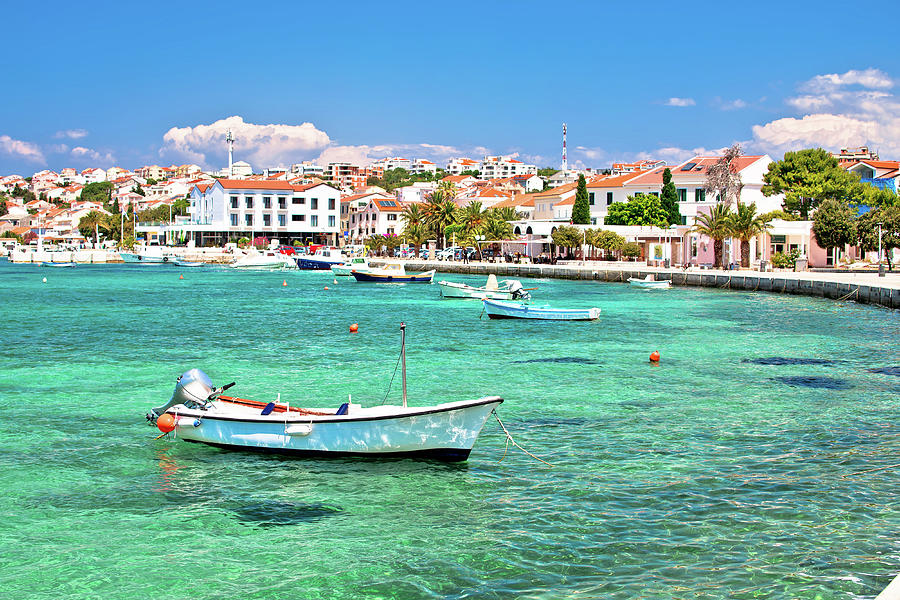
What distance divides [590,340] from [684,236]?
2039 inches

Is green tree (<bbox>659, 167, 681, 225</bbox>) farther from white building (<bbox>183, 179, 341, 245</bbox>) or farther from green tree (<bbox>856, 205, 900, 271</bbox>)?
white building (<bbox>183, 179, 341, 245</bbox>)

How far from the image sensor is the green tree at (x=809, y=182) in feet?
263

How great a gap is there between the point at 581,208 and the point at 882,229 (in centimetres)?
3603

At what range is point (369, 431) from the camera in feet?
46.3

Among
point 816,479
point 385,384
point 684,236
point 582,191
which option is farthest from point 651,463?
point 582,191

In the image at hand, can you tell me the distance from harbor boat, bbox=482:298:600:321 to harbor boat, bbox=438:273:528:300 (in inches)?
165

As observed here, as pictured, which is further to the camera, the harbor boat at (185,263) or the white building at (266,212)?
the white building at (266,212)

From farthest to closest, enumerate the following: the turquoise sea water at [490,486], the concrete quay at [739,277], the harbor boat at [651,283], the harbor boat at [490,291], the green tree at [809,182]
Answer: the green tree at [809,182], the harbor boat at [651,283], the concrete quay at [739,277], the harbor boat at [490,291], the turquoise sea water at [490,486]

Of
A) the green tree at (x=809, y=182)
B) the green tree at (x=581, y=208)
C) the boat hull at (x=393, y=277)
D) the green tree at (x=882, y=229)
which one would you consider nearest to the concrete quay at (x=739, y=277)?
the green tree at (x=882, y=229)

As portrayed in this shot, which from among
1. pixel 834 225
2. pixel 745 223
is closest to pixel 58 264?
pixel 745 223

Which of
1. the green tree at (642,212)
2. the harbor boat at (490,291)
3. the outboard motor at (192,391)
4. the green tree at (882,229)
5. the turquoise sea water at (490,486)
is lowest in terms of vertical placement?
the turquoise sea water at (490,486)

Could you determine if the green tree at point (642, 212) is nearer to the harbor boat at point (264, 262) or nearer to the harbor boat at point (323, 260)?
the harbor boat at point (323, 260)

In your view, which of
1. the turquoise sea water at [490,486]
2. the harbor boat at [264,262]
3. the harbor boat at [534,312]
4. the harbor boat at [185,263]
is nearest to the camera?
the turquoise sea water at [490,486]

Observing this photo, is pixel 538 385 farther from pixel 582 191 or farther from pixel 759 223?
pixel 582 191
